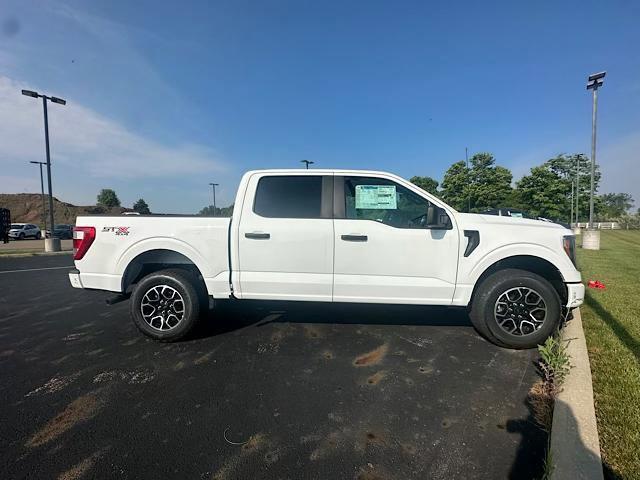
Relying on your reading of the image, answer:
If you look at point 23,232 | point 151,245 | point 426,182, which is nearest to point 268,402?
point 151,245

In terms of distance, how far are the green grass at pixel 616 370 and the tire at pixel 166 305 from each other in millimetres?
3791

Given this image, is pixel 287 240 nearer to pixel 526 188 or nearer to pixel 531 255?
pixel 531 255

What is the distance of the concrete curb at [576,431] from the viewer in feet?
6.33

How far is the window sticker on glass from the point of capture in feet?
12.8

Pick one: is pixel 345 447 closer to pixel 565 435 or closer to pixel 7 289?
pixel 565 435

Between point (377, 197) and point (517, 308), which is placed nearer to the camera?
point (517, 308)

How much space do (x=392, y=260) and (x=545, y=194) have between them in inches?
1670

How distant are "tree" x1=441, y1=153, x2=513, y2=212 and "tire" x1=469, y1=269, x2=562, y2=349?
130 feet

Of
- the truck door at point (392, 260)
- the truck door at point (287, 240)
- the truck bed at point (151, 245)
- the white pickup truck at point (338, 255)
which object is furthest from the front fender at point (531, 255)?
the truck bed at point (151, 245)

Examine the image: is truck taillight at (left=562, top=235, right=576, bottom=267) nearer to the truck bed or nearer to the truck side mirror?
the truck side mirror

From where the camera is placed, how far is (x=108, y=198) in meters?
82.3

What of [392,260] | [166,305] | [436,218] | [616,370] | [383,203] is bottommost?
[616,370]

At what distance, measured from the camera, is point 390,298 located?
12.4 ft

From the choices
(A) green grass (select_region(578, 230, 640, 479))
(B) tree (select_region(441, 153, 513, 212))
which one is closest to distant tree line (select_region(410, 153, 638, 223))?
(B) tree (select_region(441, 153, 513, 212))
